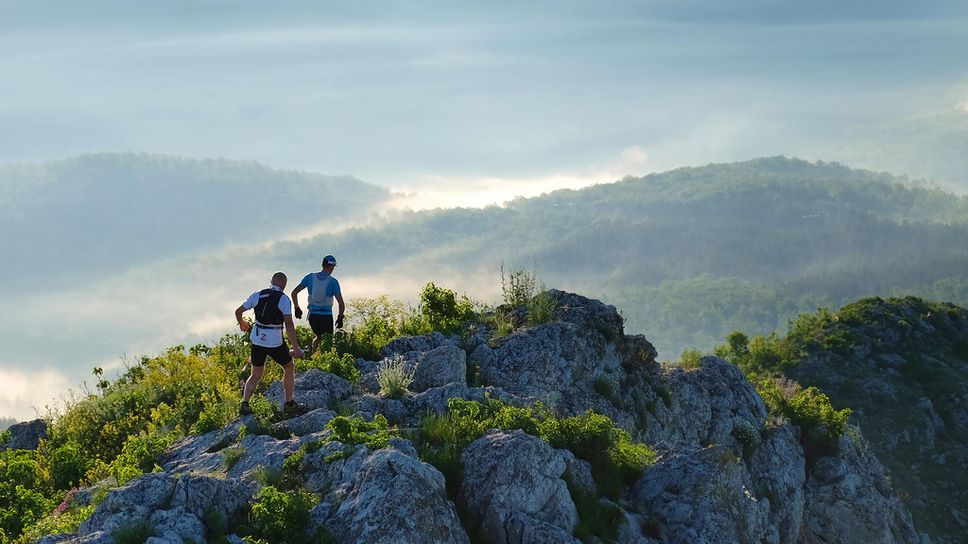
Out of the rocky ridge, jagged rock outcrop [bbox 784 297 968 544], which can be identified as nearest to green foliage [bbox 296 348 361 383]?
the rocky ridge

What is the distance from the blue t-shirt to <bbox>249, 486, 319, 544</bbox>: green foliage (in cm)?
895

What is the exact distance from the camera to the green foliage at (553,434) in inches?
668

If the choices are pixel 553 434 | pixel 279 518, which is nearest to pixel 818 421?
pixel 553 434

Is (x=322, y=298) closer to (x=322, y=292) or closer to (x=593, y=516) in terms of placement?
(x=322, y=292)

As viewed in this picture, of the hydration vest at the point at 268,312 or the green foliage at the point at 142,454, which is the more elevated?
the hydration vest at the point at 268,312

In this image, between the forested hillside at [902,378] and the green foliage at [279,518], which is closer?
the green foliage at [279,518]

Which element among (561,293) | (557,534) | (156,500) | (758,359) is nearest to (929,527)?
(758,359)

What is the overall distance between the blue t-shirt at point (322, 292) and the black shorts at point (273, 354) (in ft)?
12.7

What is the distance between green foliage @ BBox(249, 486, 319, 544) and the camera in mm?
14000

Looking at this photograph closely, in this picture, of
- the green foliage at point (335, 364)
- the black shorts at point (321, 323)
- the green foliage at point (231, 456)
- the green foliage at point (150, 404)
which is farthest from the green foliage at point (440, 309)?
the green foliage at point (231, 456)

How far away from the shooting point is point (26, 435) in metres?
24.4

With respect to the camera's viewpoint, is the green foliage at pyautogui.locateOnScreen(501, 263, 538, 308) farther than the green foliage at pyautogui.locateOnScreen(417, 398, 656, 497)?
Yes

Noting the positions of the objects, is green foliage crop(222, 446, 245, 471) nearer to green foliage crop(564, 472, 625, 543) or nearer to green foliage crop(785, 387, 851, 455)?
green foliage crop(564, 472, 625, 543)

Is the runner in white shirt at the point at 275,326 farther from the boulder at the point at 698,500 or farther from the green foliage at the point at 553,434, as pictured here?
the boulder at the point at 698,500
